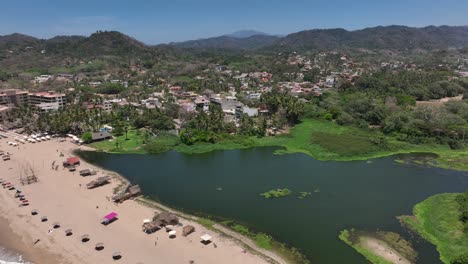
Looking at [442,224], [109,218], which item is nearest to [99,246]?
[109,218]

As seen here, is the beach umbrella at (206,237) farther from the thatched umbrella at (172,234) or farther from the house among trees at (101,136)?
the house among trees at (101,136)

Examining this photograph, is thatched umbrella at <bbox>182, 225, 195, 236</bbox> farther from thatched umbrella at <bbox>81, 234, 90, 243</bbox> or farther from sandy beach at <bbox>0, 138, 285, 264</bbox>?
thatched umbrella at <bbox>81, 234, 90, 243</bbox>

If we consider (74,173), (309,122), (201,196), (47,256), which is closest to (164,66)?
(309,122)

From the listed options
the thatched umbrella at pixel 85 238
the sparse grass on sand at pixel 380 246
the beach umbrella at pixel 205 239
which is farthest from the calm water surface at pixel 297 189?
the thatched umbrella at pixel 85 238

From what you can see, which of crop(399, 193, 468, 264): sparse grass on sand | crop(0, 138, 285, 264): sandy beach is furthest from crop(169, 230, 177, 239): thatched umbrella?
crop(399, 193, 468, 264): sparse grass on sand

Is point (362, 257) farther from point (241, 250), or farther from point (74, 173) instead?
point (74, 173)
